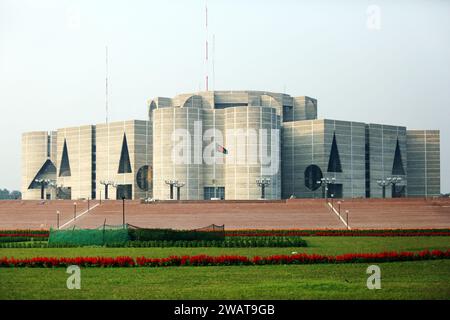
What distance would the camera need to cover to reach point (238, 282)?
69.6 ft

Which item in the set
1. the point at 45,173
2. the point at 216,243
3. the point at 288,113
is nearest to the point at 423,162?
the point at 288,113

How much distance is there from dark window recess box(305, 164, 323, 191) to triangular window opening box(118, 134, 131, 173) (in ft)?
92.6

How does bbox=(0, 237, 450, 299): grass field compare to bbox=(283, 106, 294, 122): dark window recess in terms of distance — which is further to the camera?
bbox=(283, 106, 294, 122): dark window recess

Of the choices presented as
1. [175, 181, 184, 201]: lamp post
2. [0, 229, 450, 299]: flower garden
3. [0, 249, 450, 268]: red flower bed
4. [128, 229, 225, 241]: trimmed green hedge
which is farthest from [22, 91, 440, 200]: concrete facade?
[0, 249, 450, 268]: red flower bed

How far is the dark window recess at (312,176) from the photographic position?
11106 cm

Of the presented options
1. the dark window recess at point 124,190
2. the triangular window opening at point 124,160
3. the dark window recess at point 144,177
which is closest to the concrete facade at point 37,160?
the dark window recess at point 124,190

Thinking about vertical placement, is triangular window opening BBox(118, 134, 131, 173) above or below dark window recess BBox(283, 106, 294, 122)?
below

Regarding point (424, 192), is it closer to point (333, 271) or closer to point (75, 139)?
point (75, 139)

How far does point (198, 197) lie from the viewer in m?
107

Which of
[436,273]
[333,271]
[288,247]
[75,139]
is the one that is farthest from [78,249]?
[75,139]

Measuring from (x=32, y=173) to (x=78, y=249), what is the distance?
96.2m

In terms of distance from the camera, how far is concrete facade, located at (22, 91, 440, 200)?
347ft

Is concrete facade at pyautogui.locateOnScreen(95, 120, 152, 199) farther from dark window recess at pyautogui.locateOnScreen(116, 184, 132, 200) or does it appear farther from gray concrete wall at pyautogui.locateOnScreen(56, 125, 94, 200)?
gray concrete wall at pyautogui.locateOnScreen(56, 125, 94, 200)

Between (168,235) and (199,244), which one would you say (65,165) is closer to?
(168,235)
